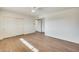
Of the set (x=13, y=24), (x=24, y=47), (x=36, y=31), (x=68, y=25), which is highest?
(x=13, y=24)

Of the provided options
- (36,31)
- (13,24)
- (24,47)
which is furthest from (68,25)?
(13,24)

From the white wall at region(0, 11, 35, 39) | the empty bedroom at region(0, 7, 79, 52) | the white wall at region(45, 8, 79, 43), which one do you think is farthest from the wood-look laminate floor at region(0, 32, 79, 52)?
the white wall at region(45, 8, 79, 43)

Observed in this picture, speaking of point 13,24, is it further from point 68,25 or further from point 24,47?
point 68,25

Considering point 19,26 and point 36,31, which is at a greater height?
point 19,26

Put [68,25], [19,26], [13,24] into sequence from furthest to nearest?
[68,25] < [13,24] < [19,26]

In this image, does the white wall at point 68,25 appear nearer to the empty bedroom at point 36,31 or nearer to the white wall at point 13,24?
the empty bedroom at point 36,31

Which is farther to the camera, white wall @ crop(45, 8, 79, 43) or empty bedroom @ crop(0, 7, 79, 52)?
white wall @ crop(45, 8, 79, 43)

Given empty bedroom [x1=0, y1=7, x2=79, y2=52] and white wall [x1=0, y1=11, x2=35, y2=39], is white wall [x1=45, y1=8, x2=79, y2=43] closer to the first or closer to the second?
empty bedroom [x1=0, y1=7, x2=79, y2=52]

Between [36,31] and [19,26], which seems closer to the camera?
[19,26]

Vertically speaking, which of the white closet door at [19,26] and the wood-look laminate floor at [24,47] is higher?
the white closet door at [19,26]

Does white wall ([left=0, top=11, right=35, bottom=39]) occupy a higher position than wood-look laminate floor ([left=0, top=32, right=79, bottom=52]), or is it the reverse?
white wall ([left=0, top=11, right=35, bottom=39])

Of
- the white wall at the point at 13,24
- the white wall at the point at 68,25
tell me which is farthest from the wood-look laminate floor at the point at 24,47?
the white wall at the point at 68,25
